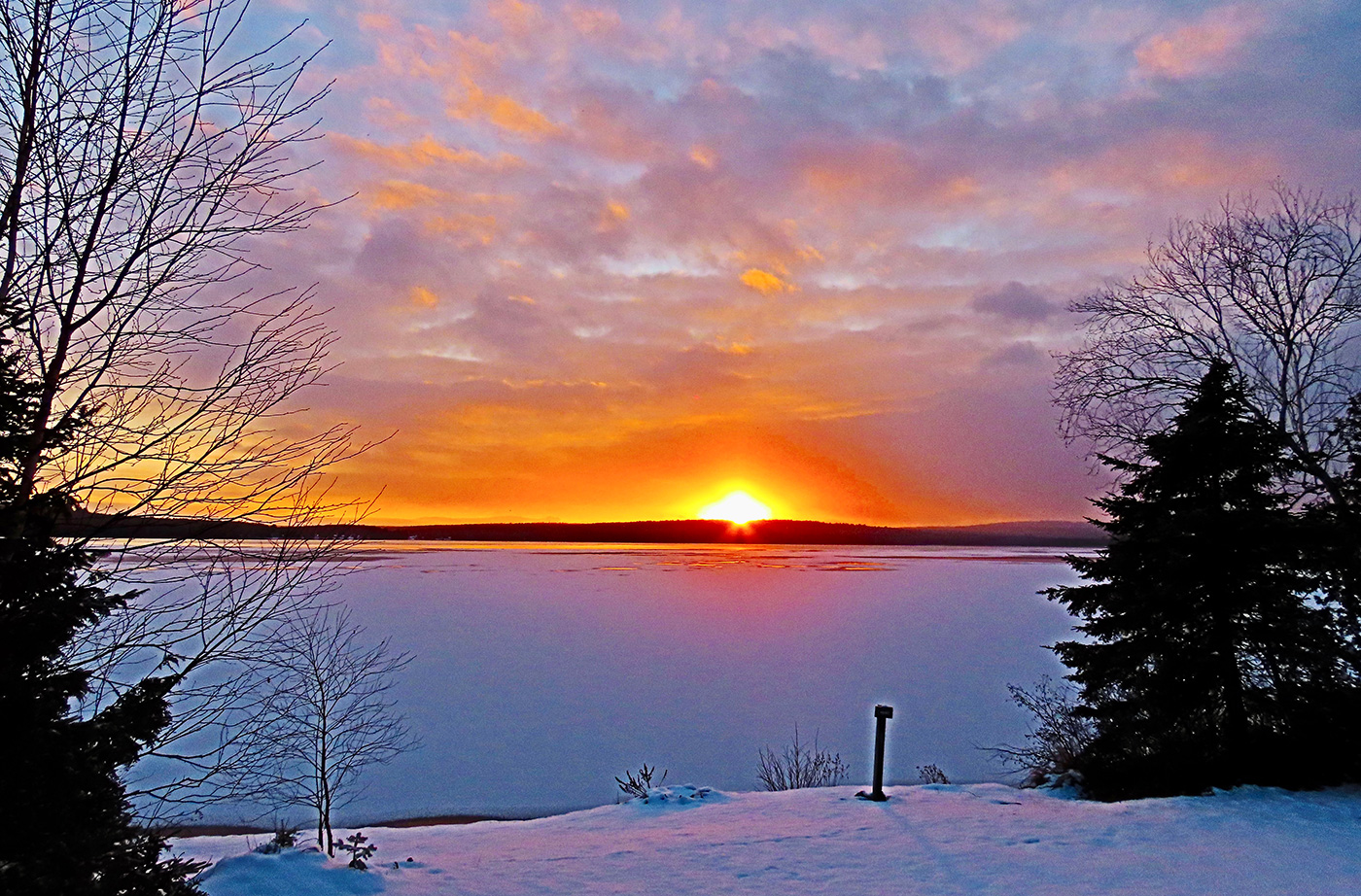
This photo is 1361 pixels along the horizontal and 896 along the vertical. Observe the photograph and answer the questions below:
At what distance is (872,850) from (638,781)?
6.67 metres

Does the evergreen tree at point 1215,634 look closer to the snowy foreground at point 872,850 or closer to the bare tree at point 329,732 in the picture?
the snowy foreground at point 872,850

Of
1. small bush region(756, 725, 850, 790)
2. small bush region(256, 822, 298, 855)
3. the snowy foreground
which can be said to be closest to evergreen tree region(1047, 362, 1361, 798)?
the snowy foreground

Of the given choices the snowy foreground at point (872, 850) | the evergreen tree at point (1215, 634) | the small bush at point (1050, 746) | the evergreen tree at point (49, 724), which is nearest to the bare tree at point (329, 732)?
the snowy foreground at point (872, 850)

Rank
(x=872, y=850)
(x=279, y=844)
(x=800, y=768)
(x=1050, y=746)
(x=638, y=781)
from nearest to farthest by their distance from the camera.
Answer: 1. (x=872, y=850)
2. (x=279, y=844)
3. (x=638, y=781)
4. (x=800, y=768)
5. (x=1050, y=746)

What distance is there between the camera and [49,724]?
11.9ft

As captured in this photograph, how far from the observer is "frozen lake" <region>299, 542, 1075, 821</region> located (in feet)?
45.4

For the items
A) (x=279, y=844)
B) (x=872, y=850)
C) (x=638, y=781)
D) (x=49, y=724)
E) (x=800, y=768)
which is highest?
(x=49, y=724)

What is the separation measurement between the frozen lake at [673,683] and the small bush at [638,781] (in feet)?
1.12

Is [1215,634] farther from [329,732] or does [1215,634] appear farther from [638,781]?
[329,732]

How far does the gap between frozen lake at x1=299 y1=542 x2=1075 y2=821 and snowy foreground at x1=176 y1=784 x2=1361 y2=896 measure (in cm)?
429

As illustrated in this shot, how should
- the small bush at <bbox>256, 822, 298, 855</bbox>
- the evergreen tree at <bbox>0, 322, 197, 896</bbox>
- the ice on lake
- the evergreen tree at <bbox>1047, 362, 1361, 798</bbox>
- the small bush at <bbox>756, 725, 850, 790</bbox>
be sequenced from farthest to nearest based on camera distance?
the ice on lake, the small bush at <bbox>756, 725, 850, 790</bbox>, the evergreen tree at <bbox>1047, 362, 1361, 798</bbox>, the small bush at <bbox>256, 822, 298, 855</bbox>, the evergreen tree at <bbox>0, 322, 197, 896</bbox>

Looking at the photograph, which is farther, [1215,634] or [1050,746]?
[1050,746]

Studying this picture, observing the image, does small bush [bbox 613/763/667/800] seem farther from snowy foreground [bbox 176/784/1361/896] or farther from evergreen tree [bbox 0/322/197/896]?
evergreen tree [bbox 0/322/197/896]

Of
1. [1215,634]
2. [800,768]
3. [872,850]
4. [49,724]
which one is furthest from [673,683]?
[49,724]
